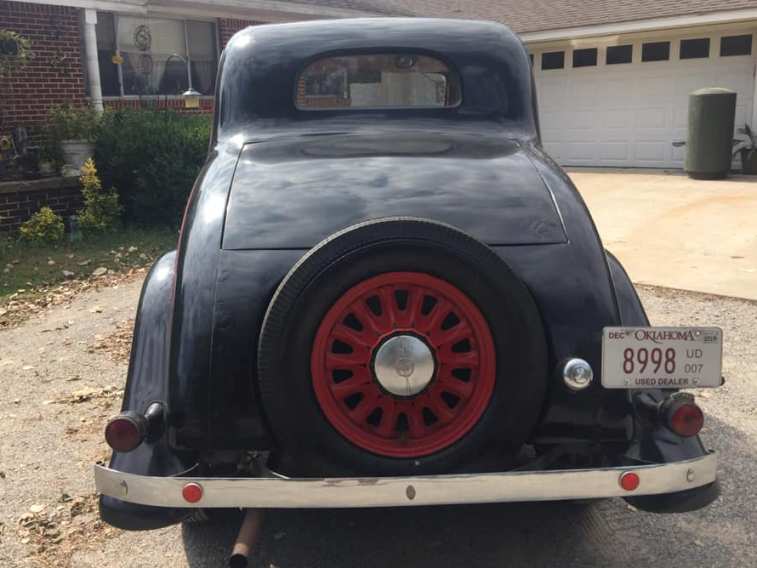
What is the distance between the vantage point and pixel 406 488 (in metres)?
2.39

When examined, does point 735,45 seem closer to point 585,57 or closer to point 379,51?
point 585,57

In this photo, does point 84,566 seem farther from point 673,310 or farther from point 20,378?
point 673,310

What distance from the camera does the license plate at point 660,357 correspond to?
100 inches

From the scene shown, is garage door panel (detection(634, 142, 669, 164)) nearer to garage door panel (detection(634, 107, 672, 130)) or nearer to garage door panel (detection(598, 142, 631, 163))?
garage door panel (detection(598, 142, 631, 163))

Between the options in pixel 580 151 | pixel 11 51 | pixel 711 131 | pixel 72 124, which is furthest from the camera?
pixel 580 151

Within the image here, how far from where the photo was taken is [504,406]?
2521mm

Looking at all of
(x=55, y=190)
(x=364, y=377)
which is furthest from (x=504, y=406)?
(x=55, y=190)

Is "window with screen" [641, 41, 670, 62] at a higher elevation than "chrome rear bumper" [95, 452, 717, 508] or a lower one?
higher

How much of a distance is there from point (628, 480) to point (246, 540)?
123 centimetres

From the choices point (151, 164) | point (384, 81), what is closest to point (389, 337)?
point (384, 81)

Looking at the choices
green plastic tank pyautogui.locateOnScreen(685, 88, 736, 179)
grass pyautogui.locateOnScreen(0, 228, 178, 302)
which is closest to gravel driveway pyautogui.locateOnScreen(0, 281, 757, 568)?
grass pyautogui.locateOnScreen(0, 228, 178, 302)

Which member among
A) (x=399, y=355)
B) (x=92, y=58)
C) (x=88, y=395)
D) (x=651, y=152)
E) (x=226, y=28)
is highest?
(x=226, y=28)

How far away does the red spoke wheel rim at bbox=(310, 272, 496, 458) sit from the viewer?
8.06 ft

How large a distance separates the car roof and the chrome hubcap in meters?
1.72
